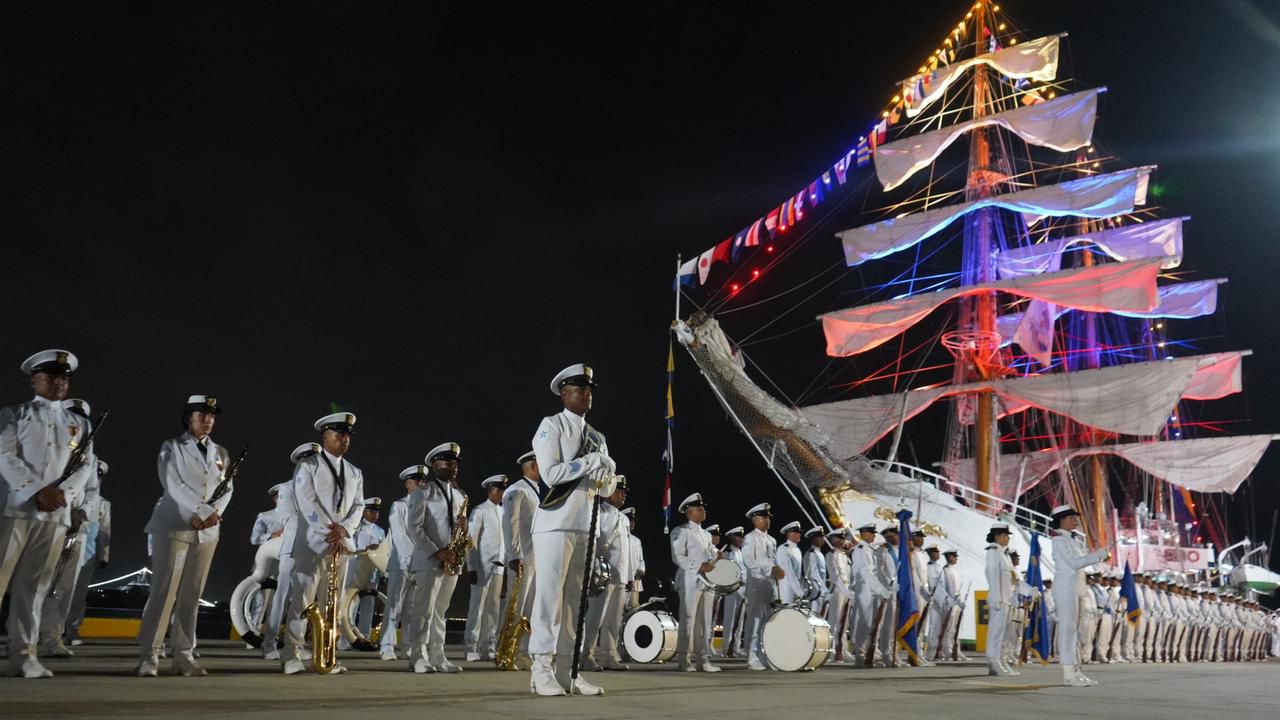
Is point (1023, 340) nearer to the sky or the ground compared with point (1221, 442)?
nearer to the sky

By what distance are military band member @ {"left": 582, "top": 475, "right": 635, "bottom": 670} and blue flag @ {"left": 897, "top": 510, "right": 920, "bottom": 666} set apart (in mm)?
4477

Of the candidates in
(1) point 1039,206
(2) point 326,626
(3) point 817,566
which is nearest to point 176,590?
(2) point 326,626

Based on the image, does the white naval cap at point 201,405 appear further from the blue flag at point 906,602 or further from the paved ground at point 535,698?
the blue flag at point 906,602

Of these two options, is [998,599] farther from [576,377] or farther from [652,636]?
[576,377]

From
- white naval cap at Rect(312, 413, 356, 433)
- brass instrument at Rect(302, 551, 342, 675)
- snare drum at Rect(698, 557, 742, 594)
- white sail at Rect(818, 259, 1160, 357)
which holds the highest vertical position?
white sail at Rect(818, 259, 1160, 357)

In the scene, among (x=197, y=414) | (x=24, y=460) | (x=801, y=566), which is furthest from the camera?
(x=801, y=566)

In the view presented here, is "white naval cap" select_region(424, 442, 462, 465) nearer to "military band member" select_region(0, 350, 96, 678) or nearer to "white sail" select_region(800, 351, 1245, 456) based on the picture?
"military band member" select_region(0, 350, 96, 678)

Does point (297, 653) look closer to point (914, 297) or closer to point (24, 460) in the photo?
point (24, 460)

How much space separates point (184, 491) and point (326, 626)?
1.37 meters

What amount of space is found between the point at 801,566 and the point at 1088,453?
3608 cm

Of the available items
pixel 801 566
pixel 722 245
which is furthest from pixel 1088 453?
pixel 801 566

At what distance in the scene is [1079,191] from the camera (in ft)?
115

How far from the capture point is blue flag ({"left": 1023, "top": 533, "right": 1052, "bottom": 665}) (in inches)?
531

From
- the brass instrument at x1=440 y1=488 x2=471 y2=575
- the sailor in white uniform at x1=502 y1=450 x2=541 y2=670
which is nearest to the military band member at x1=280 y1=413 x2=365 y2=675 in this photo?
the brass instrument at x1=440 y1=488 x2=471 y2=575
